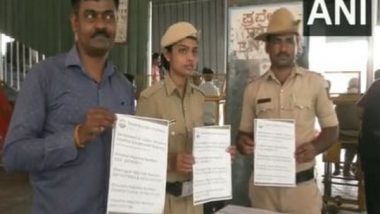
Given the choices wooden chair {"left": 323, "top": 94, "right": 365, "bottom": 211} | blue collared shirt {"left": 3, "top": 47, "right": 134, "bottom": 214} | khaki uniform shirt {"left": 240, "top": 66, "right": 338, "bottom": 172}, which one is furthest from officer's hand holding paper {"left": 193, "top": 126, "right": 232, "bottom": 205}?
wooden chair {"left": 323, "top": 94, "right": 365, "bottom": 211}

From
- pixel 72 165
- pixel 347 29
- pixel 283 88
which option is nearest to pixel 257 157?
pixel 283 88

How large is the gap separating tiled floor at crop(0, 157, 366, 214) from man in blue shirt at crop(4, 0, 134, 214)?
3207 mm

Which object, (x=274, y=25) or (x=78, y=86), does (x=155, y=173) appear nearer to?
(x=78, y=86)

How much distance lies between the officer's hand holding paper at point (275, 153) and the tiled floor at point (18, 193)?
2474 millimetres

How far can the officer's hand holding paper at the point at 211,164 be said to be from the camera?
174 cm

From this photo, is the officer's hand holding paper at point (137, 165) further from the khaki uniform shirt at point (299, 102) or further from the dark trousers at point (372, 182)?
the dark trousers at point (372, 182)

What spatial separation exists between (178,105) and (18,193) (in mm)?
3815

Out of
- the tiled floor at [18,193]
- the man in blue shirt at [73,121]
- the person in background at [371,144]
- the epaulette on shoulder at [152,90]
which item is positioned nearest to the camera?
the man in blue shirt at [73,121]

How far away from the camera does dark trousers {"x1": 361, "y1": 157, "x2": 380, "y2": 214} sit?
3.47 m

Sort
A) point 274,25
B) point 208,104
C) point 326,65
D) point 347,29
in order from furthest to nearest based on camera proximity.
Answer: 1. point 326,65
2. point 347,29
3. point 208,104
4. point 274,25

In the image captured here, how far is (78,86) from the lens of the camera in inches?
A: 52.9

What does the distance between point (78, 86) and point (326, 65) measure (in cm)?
620

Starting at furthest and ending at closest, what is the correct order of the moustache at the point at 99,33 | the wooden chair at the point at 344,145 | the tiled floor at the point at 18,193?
the tiled floor at the point at 18,193 < the wooden chair at the point at 344,145 < the moustache at the point at 99,33

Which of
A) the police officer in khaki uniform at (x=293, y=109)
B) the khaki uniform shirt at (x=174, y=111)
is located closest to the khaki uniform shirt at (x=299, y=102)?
the police officer in khaki uniform at (x=293, y=109)
